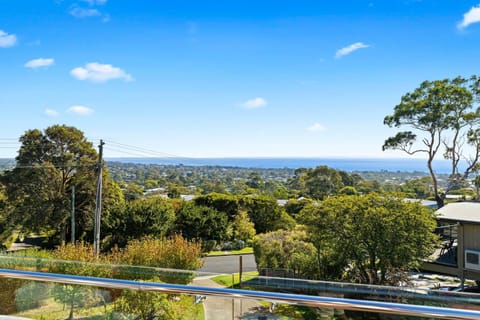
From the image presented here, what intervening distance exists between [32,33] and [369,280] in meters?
15.4

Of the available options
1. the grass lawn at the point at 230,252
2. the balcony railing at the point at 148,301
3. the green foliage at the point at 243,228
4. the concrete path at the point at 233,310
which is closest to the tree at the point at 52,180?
the grass lawn at the point at 230,252

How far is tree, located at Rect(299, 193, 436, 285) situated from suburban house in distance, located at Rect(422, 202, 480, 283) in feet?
2.54

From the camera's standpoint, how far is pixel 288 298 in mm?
1387

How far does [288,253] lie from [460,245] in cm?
524

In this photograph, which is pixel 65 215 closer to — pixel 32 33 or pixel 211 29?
pixel 32 33

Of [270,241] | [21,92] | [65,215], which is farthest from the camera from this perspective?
[21,92]

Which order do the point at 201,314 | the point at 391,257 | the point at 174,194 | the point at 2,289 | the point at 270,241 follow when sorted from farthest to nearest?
the point at 174,194 < the point at 270,241 < the point at 391,257 < the point at 2,289 < the point at 201,314

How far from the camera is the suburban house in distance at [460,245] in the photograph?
9.82 metres

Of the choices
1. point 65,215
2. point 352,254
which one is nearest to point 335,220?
point 352,254

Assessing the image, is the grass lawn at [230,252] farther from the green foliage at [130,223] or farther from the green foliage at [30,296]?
the green foliage at [30,296]

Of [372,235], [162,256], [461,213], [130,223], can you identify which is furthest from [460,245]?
[130,223]

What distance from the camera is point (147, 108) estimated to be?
93.8 ft

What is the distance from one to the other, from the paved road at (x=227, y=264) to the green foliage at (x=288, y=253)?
2.42m

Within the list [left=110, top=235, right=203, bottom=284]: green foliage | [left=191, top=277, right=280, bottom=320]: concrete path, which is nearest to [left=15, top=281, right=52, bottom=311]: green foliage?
[left=191, top=277, right=280, bottom=320]: concrete path
